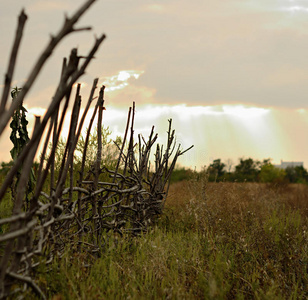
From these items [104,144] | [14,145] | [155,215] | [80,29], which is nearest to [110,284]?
[14,145]

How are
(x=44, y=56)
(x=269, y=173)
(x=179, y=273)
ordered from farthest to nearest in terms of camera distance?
(x=269, y=173)
(x=179, y=273)
(x=44, y=56)

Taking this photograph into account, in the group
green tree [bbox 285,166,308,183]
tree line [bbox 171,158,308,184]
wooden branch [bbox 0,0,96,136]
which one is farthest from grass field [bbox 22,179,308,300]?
green tree [bbox 285,166,308,183]

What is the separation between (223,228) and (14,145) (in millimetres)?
2816

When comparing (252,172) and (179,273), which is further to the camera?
(252,172)

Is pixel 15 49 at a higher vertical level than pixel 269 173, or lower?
lower

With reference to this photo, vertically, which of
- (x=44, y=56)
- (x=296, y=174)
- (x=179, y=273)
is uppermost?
(x=296, y=174)

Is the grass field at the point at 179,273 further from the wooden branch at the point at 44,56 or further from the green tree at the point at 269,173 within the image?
the green tree at the point at 269,173

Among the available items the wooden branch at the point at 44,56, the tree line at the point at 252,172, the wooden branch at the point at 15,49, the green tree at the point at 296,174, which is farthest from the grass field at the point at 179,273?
the green tree at the point at 296,174

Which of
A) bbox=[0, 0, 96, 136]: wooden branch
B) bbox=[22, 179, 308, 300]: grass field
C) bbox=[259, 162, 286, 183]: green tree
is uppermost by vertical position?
bbox=[259, 162, 286, 183]: green tree

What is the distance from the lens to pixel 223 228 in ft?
16.3

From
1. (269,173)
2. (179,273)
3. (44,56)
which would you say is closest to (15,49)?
(44,56)

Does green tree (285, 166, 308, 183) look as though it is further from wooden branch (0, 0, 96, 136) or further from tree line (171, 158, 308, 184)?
wooden branch (0, 0, 96, 136)

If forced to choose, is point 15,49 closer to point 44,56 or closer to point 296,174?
point 44,56

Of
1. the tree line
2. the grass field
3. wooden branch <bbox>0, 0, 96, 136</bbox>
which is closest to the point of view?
wooden branch <bbox>0, 0, 96, 136</bbox>
